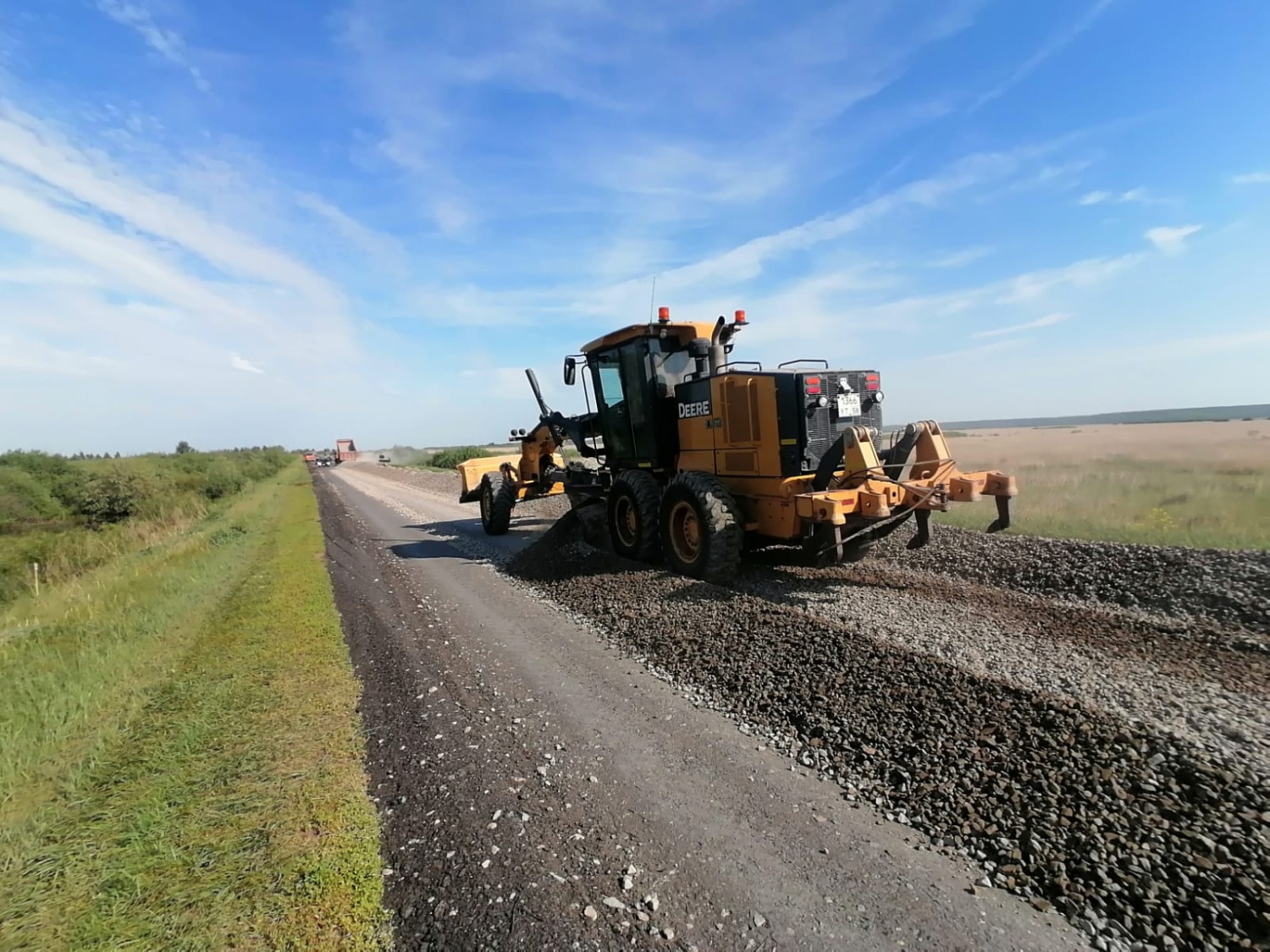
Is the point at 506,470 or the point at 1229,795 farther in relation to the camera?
the point at 506,470

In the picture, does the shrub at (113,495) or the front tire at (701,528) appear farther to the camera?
the shrub at (113,495)

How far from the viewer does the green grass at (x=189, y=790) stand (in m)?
2.96

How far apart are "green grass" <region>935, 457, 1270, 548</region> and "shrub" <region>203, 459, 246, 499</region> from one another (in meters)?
49.6

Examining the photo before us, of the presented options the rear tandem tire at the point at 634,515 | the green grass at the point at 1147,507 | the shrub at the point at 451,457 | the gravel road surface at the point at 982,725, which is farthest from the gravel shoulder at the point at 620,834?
the shrub at the point at 451,457

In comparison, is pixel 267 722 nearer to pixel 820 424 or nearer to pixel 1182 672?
pixel 820 424

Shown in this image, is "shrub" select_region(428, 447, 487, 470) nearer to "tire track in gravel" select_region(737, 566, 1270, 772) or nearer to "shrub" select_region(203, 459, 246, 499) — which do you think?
"shrub" select_region(203, 459, 246, 499)

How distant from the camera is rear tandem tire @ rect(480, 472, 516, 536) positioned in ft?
47.2

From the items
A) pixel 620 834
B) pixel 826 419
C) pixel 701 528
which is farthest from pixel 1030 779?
pixel 826 419

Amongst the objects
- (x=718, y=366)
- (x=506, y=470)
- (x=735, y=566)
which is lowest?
(x=735, y=566)

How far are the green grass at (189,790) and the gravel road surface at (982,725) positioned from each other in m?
1.44

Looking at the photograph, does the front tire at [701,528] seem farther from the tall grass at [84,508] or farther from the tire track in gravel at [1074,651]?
the tall grass at [84,508]

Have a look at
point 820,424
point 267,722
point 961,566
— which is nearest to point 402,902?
point 267,722

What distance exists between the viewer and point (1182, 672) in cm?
474

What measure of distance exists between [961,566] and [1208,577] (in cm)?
234
